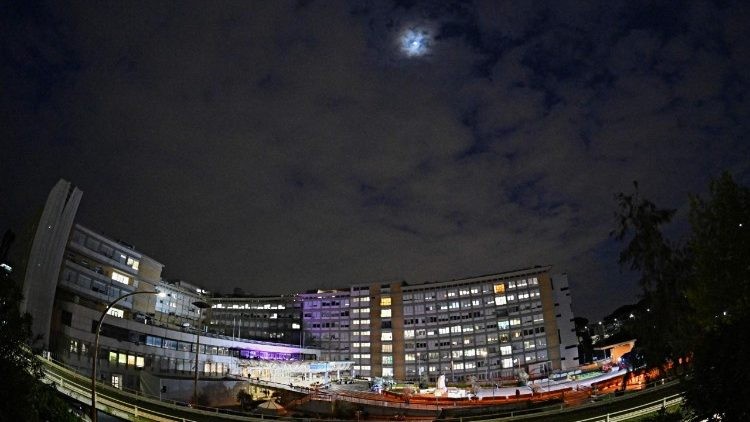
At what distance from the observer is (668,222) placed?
1432 inches

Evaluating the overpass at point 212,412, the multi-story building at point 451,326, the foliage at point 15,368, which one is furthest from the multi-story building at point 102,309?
the multi-story building at point 451,326

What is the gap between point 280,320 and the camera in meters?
150

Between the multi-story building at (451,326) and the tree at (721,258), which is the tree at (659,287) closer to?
the tree at (721,258)

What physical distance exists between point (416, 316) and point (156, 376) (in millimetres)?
84328

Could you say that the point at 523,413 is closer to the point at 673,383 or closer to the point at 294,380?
the point at 673,383

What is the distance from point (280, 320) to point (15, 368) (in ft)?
450

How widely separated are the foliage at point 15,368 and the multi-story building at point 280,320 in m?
41.6

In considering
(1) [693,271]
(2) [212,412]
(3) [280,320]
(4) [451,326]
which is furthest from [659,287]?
(3) [280,320]

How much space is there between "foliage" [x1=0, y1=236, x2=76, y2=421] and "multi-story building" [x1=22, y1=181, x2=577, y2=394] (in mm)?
41613


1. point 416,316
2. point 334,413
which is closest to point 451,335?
point 416,316

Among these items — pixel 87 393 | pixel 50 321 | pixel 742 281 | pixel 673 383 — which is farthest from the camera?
pixel 50 321

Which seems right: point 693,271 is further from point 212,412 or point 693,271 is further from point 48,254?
point 48,254

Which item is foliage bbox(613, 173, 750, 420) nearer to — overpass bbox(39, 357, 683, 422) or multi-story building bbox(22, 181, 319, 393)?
overpass bbox(39, 357, 683, 422)

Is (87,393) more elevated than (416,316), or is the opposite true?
(416,316)
